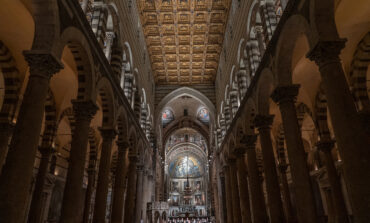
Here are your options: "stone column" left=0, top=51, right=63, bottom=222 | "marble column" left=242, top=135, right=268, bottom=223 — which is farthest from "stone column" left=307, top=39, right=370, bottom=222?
"marble column" left=242, top=135, right=268, bottom=223

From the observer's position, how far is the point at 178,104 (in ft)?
108

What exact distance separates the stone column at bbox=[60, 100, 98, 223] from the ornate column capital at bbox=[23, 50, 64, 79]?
2484 millimetres

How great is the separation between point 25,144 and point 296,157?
22.2 feet

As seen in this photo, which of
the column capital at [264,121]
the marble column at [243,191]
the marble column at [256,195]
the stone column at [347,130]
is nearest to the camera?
the stone column at [347,130]

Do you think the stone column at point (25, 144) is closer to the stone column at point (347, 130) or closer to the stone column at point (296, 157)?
the stone column at point (347, 130)

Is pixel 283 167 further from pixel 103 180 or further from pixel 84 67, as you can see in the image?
pixel 84 67

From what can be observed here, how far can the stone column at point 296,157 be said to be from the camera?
7.19 metres

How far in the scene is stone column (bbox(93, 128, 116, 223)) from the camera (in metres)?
10.1

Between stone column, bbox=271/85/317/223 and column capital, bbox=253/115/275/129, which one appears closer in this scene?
stone column, bbox=271/85/317/223

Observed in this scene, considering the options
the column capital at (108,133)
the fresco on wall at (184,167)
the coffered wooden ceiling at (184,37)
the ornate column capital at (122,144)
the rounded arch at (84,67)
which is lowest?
the column capital at (108,133)

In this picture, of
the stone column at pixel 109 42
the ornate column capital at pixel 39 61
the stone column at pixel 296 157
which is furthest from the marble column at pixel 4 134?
the stone column at pixel 296 157

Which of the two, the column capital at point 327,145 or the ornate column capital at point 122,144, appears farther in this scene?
the ornate column capital at point 122,144

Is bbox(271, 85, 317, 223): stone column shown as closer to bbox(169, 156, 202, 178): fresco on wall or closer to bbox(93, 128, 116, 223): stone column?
bbox(93, 128, 116, 223): stone column

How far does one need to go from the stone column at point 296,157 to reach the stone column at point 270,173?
6.89 feet
